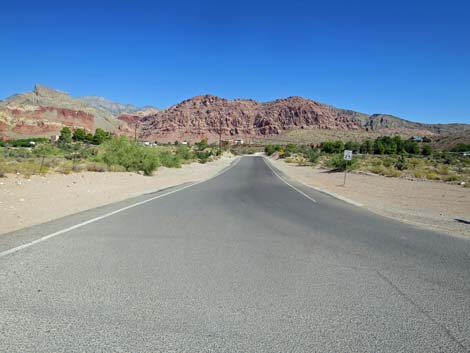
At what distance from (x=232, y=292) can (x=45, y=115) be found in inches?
6127

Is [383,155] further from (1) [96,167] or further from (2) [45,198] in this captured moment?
(2) [45,198]

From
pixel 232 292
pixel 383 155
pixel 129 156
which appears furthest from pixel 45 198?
pixel 383 155

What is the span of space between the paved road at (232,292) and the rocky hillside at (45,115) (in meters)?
129

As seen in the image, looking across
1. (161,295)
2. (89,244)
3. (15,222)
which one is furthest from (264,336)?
(15,222)

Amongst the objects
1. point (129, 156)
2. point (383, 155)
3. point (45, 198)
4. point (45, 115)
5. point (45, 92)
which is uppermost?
point (45, 92)

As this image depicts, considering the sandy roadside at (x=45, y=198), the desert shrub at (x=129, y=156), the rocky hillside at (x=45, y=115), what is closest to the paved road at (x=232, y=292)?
the sandy roadside at (x=45, y=198)

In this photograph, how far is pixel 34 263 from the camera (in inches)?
227

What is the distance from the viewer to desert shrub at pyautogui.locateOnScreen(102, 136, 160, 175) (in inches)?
1222

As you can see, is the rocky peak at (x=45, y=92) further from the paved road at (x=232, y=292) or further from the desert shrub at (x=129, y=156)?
the paved road at (x=232, y=292)

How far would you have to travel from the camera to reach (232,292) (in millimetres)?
4820

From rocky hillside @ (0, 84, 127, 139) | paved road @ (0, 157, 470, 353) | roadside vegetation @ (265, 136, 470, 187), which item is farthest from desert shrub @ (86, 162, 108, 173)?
rocky hillside @ (0, 84, 127, 139)

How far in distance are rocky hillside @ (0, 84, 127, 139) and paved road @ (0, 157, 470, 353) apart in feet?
425

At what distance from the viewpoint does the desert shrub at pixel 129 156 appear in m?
31.0

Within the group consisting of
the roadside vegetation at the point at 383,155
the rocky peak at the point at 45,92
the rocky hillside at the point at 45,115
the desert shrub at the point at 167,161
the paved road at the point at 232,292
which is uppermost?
the rocky peak at the point at 45,92
